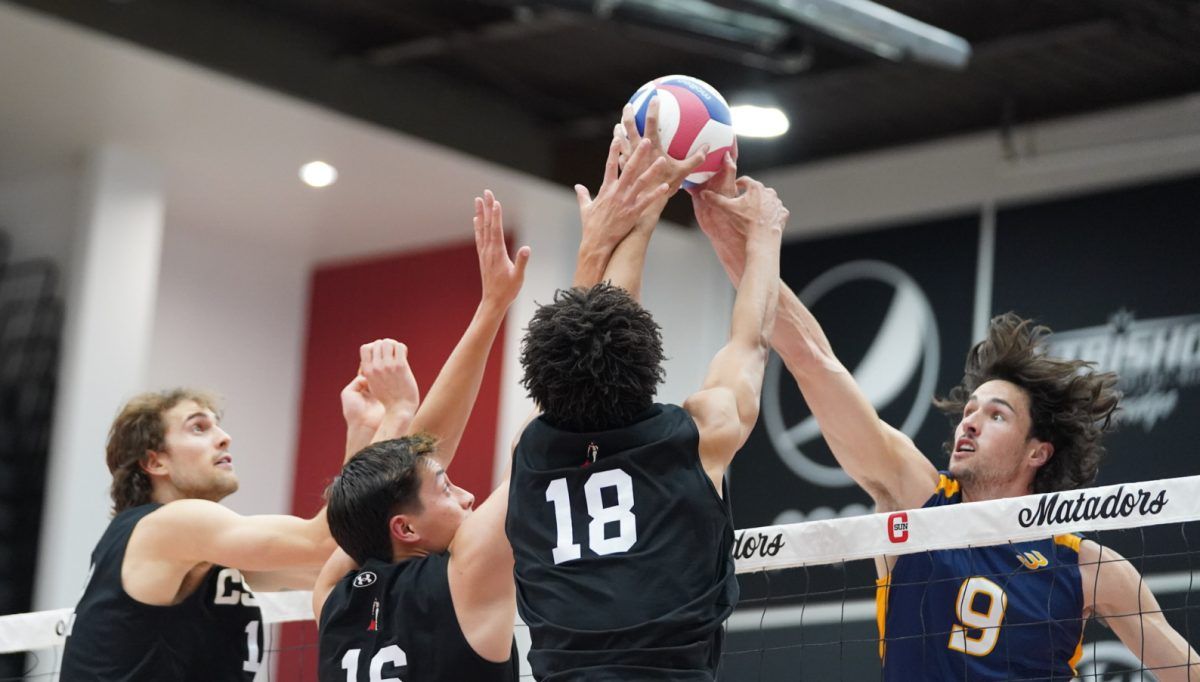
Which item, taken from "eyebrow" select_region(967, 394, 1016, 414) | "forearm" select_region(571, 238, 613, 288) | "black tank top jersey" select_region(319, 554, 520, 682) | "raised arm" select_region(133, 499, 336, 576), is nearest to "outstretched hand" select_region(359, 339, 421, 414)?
"raised arm" select_region(133, 499, 336, 576)

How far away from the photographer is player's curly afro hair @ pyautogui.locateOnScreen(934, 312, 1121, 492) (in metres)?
6.00

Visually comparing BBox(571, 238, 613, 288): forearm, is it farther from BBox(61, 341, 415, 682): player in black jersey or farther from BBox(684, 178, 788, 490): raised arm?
BBox(61, 341, 415, 682): player in black jersey

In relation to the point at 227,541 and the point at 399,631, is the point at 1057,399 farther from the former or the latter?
the point at 227,541

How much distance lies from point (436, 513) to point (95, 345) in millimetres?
9482

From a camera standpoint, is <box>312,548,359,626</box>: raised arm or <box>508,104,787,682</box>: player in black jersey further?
<box>312,548,359,626</box>: raised arm

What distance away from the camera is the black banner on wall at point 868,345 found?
47.0 feet

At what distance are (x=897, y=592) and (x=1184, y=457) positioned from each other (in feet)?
26.2

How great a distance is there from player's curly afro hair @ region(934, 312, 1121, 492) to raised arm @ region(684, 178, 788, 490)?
1627 millimetres

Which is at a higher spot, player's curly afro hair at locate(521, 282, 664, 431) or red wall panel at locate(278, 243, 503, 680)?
red wall panel at locate(278, 243, 503, 680)

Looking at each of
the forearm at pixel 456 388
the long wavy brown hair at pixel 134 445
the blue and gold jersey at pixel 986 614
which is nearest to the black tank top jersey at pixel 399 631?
the forearm at pixel 456 388

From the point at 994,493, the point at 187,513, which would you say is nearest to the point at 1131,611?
the point at 994,493

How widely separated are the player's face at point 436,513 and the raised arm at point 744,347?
33.2 inches

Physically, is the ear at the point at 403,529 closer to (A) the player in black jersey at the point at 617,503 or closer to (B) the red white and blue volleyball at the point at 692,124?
(A) the player in black jersey at the point at 617,503

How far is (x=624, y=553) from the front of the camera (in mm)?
4047
